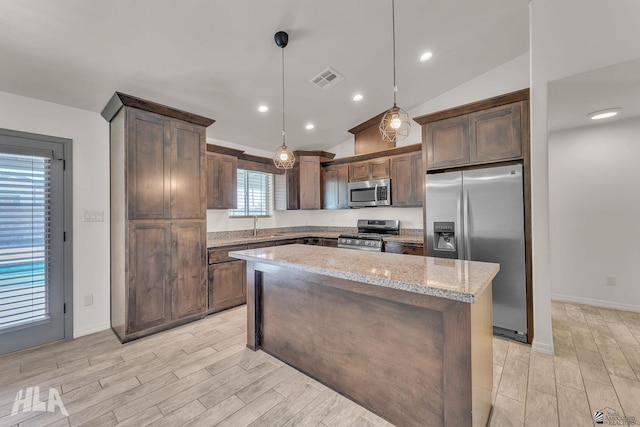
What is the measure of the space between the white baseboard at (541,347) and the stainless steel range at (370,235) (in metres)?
2.03

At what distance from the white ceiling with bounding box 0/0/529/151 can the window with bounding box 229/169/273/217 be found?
123 centimetres

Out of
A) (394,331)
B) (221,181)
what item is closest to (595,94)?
(394,331)

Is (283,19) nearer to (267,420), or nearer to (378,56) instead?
(378,56)

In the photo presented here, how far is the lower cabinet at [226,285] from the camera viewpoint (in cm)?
358

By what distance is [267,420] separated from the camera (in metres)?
1.76

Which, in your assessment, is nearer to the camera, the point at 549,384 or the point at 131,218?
the point at 549,384

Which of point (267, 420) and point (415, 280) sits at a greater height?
point (415, 280)

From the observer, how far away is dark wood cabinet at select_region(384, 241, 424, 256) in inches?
147

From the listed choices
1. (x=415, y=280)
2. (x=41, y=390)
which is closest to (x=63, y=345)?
(x=41, y=390)

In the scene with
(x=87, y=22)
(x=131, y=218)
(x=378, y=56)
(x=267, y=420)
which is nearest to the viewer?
(x=267, y=420)

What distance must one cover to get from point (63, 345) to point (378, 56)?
460cm

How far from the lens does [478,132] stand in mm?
3035

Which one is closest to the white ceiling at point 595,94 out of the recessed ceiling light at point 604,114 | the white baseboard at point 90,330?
the recessed ceiling light at point 604,114

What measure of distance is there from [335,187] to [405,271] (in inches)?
140
